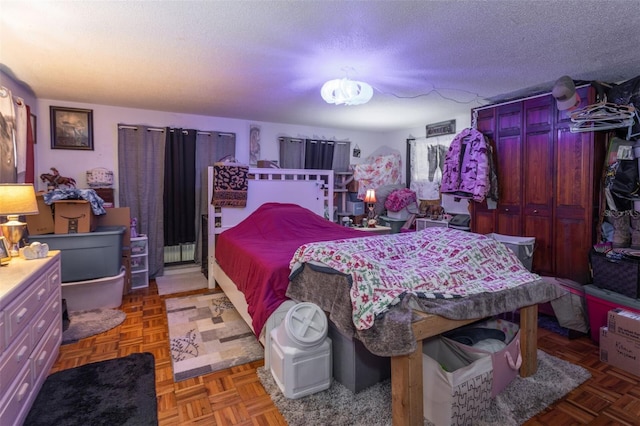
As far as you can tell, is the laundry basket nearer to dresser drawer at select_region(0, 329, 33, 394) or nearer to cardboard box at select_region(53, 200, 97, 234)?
cardboard box at select_region(53, 200, 97, 234)

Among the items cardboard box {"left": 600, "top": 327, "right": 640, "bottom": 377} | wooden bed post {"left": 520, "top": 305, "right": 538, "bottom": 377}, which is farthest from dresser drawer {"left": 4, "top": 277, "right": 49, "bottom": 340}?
cardboard box {"left": 600, "top": 327, "right": 640, "bottom": 377}

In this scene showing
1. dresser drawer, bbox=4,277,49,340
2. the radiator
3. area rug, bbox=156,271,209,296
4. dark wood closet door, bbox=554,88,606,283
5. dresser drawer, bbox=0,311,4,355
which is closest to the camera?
dresser drawer, bbox=0,311,4,355

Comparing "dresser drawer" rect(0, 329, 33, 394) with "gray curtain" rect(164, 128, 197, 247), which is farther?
"gray curtain" rect(164, 128, 197, 247)

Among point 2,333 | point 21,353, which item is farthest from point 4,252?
point 2,333

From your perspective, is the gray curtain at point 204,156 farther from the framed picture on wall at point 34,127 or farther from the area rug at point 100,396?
the area rug at point 100,396

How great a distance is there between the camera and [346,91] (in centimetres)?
253

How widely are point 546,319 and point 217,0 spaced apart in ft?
11.8

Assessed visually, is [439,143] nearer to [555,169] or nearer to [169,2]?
[555,169]

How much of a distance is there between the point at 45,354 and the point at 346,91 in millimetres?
2666

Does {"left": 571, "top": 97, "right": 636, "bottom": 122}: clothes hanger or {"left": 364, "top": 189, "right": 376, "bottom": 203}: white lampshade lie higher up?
{"left": 571, "top": 97, "right": 636, "bottom": 122}: clothes hanger

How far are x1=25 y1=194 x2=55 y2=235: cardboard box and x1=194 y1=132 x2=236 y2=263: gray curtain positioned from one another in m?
1.66

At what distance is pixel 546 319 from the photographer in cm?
306

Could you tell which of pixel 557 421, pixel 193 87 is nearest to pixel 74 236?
pixel 193 87

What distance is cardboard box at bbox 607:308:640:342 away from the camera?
2189 mm
